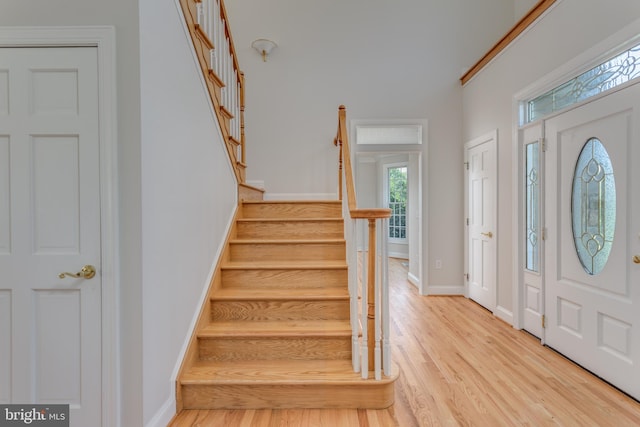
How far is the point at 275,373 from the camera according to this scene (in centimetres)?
180

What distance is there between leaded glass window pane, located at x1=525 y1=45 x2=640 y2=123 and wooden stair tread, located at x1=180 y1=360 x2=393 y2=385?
2.40 m

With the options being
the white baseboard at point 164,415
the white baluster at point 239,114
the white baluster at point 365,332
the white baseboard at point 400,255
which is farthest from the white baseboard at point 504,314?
the white baseboard at point 400,255

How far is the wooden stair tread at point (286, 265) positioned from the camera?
7.80 feet

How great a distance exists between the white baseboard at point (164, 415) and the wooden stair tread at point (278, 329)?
384 millimetres

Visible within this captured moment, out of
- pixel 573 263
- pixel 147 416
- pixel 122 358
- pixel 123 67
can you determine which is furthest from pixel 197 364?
pixel 573 263

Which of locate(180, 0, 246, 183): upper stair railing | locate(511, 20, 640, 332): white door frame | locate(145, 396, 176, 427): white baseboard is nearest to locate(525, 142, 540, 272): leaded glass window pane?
locate(511, 20, 640, 332): white door frame

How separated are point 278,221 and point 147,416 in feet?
5.71

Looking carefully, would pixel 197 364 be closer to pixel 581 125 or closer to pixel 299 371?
pixel 299 371

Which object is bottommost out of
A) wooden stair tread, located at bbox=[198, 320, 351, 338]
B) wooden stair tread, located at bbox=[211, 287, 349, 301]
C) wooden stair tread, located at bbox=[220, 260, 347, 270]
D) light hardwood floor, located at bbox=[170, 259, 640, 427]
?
light hardwood floor, located at bbox=[170, 259, 640, 427]

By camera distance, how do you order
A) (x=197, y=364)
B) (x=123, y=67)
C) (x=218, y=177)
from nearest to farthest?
(x=123, y=67)
(x=197, y=364)
(x=218, y=177)

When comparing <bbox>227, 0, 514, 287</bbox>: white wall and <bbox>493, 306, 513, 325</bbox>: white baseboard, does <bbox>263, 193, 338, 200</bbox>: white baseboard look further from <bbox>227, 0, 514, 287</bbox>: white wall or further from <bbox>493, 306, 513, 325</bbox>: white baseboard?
<bbox>493, 306, 513, 325</bbox>: white baseboard

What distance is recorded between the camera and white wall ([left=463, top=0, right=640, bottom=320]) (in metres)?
2.05

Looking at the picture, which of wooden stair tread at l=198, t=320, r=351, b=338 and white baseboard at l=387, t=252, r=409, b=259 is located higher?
wooden stair tread at l=198, t=320, r=351, b=338

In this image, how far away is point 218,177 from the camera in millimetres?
2463
